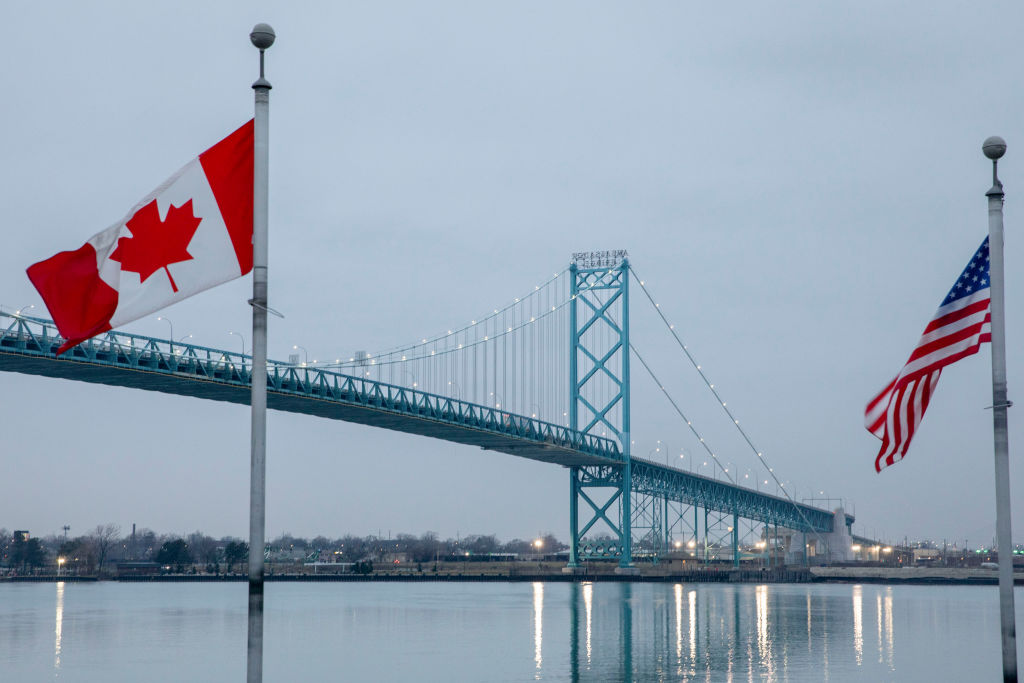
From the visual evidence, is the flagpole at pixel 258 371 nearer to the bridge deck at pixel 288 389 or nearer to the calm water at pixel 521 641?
the calm water at pixel 521 641

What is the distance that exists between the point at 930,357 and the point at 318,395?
6292 centimetres

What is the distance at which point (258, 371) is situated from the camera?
12.0 m

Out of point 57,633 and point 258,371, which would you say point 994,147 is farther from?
point 57,633

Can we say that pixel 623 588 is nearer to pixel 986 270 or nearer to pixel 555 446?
pixel 555 446

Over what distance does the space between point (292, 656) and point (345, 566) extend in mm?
132709

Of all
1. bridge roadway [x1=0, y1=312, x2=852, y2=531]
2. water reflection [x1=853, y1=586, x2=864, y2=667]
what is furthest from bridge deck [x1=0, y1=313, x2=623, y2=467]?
water reflection [x1=853, y1=586, x2=864, y2=667]

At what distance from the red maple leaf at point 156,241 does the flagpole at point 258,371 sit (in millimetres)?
658

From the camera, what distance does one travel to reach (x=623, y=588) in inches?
3388

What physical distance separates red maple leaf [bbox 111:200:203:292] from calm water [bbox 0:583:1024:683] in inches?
767

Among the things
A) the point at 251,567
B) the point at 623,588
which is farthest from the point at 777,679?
the point at 623,588

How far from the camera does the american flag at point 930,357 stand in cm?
1518

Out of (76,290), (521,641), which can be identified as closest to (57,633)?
(521,641)

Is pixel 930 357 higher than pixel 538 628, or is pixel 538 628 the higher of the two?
pixel 930 357

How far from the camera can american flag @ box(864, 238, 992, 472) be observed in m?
15.2
